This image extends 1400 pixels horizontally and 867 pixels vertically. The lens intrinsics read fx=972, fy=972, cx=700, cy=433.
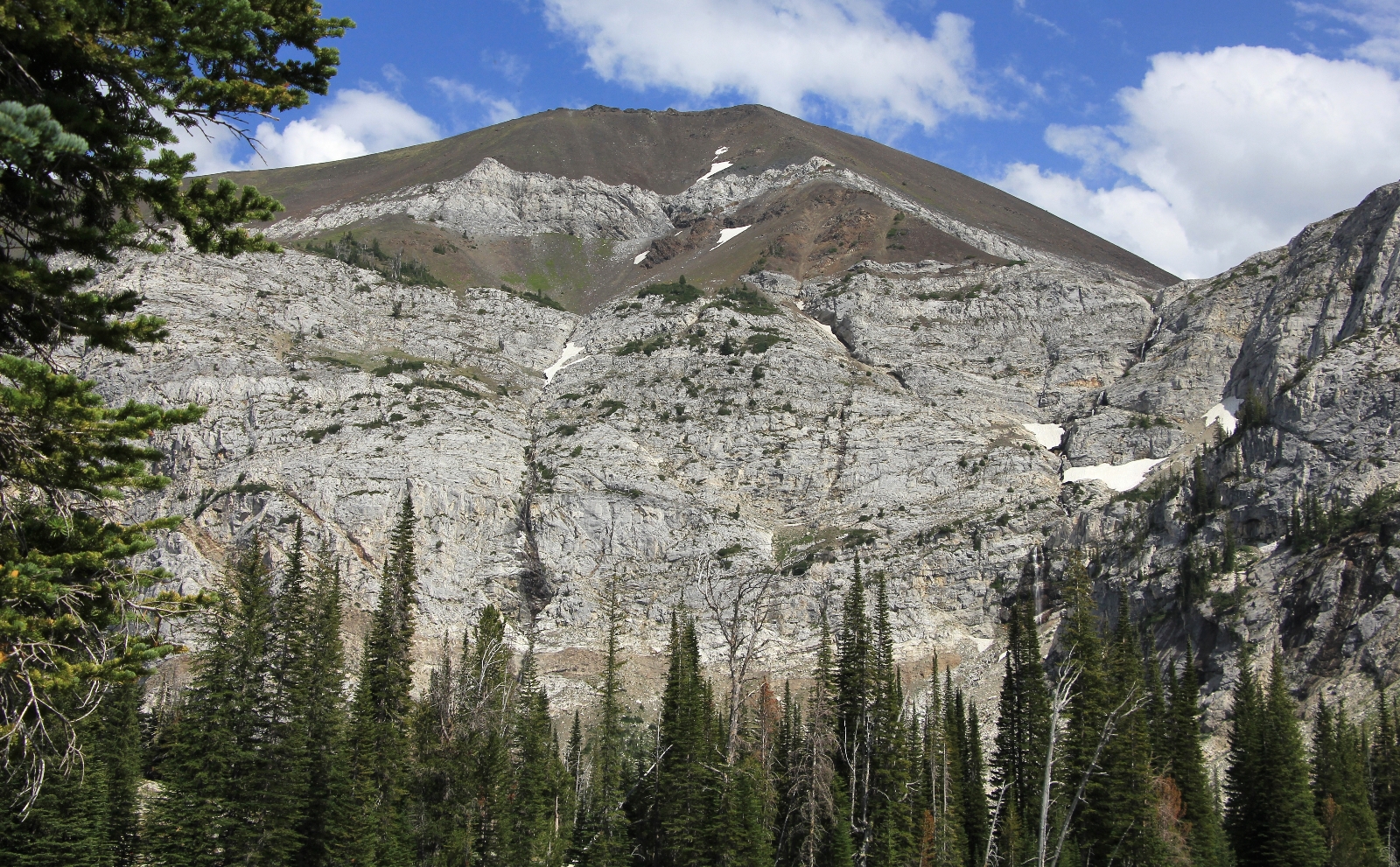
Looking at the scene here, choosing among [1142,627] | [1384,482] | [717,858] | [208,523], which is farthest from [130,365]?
[1384,482]

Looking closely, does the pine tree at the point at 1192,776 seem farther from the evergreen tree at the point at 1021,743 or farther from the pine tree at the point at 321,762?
the pine tree at the point at 321,762

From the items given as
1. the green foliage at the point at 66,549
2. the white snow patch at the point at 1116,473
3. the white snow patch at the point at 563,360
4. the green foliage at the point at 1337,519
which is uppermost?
the white snow patch at the point at 563,360

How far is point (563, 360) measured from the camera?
149 metres

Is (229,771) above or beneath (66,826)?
above

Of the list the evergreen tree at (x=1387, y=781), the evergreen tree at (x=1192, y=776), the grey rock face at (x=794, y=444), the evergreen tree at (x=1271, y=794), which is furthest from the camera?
the grey rock face at (x=794, y=444)

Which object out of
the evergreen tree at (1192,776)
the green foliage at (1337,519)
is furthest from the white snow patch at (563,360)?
the evergreen tree at (1192,776)

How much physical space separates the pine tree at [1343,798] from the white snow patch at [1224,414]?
68.2 meters

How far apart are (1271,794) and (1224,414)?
86.9m

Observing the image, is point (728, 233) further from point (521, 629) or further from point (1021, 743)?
→ point (1021, 743)

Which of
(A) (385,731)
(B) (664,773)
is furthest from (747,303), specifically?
(A) (385,731)

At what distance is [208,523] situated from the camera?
3930 inches

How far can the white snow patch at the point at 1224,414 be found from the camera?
422 ft

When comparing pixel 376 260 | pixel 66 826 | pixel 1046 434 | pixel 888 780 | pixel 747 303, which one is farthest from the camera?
pixel 376 260

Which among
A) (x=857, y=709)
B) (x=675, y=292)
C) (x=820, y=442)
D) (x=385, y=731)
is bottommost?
Result: (x=385, y=731)
